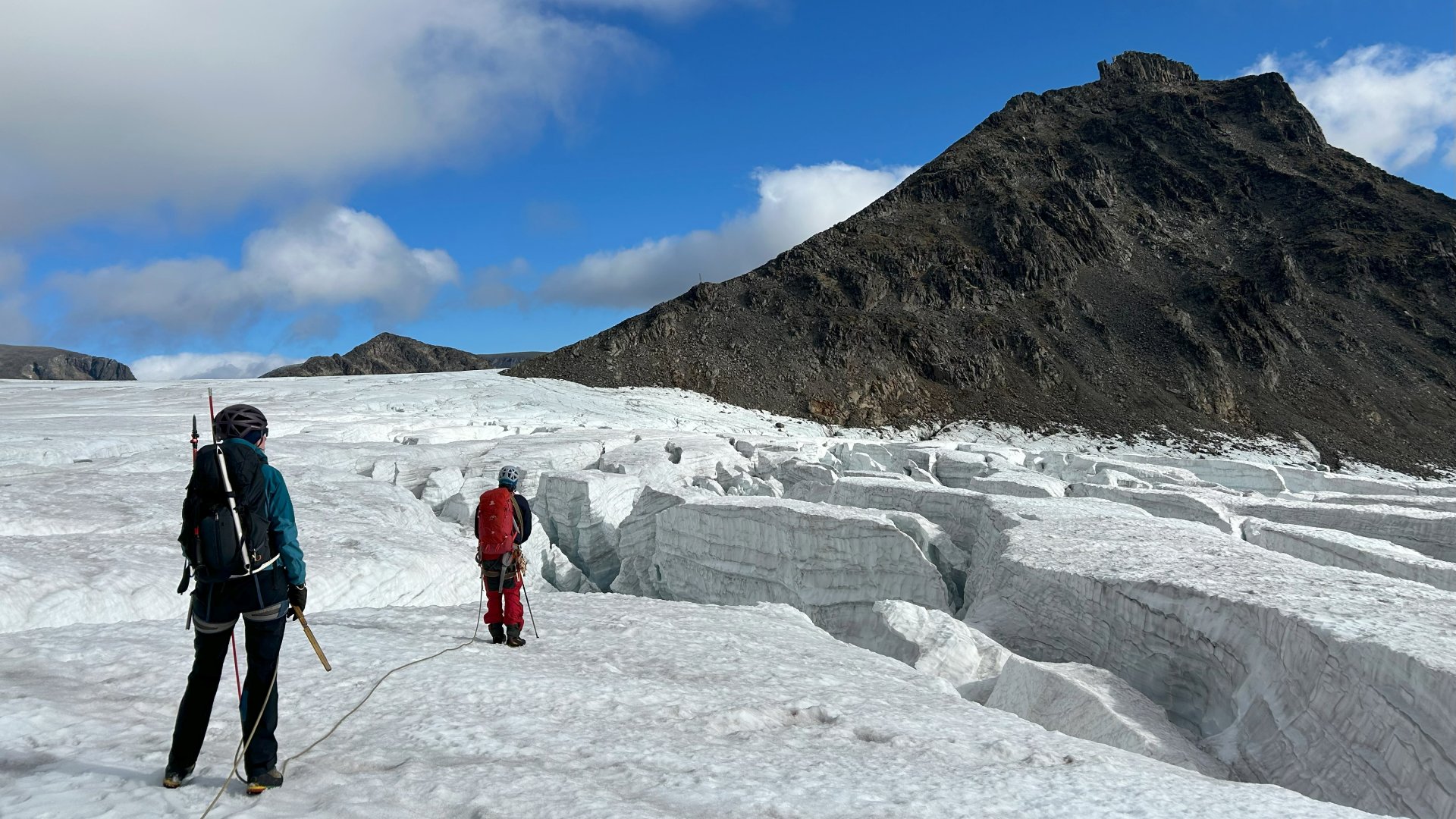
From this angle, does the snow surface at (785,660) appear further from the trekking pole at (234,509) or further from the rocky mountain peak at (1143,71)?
the rocky mountain peak at (1143,71)

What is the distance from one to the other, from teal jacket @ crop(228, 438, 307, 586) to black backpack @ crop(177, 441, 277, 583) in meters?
0.07

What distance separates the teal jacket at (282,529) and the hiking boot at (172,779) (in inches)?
35.3

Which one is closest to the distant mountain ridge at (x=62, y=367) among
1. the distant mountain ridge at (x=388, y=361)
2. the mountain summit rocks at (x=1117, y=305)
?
the distant mountain ridge at (x=388, y=361)

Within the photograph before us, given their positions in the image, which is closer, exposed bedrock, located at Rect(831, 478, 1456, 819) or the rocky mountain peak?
exposed bedrock, located at Rect(831, 478, 1456, 819)

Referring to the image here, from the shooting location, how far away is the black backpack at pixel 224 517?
3348mm

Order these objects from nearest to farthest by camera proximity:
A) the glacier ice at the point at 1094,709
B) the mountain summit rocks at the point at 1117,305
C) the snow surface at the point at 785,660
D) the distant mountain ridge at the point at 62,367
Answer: the snow surface at the point at 785,660 < the glacier ice at the point at 1094,709 < the mountain summit rocks at the point at 1117,305 < the distant mountain ridge at the point at 62,367

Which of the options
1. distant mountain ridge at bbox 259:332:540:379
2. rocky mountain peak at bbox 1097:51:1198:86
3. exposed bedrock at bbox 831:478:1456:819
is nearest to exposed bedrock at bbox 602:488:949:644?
exposed bedrock at bbox 831:478:1456:819

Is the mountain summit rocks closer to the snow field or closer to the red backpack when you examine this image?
the red backpack

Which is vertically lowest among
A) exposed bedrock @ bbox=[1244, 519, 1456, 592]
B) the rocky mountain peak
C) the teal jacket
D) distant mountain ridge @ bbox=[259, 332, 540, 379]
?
exposed bedrock @ bbox=[1244, 519, 1456, 592]

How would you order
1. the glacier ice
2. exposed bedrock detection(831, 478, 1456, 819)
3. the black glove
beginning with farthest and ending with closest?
the glacier ice → exposed bedrock detection(831, 478, 1456, 819) → the black glove

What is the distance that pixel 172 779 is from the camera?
10.9 feet

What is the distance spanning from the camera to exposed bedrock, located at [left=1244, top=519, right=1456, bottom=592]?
9.13 metres

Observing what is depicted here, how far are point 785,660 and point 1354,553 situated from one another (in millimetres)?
8696

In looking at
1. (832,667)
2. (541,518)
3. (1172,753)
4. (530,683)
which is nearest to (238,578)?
(530,683)
